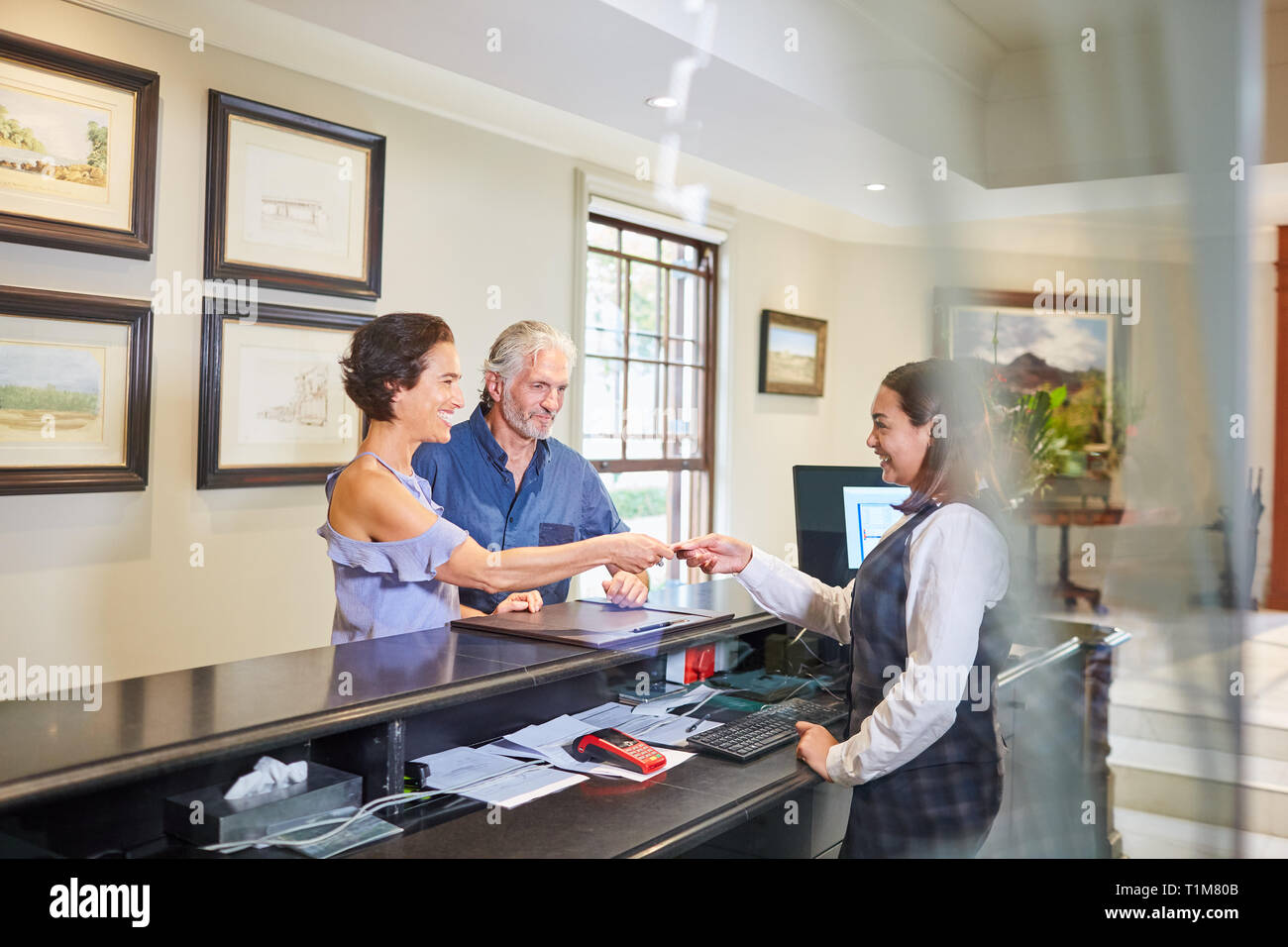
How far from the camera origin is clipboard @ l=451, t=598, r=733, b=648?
1534 mm

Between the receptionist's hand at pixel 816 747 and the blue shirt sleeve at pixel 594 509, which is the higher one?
the blue shirt sleeve at pixel 594 509

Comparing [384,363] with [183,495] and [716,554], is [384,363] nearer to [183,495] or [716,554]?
[716,554]

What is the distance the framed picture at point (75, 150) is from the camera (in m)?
2.27

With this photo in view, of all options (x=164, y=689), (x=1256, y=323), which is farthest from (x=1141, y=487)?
(x=164, y=689)

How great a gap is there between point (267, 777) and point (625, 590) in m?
0.86

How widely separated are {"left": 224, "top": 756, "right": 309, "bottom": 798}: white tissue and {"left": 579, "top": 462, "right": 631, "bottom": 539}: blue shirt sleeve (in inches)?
52.7

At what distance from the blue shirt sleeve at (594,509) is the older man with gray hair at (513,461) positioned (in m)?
0.03

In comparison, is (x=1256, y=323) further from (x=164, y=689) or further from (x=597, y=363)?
(x=597, y=363)

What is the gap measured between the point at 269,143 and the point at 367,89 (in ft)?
1.44

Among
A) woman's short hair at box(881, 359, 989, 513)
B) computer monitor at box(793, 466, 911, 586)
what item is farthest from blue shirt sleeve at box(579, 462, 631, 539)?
woman's short hair at box(881, 359, 989, 513)

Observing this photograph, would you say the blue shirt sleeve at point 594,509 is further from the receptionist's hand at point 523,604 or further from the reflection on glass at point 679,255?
the reflection on glass at point 679,255

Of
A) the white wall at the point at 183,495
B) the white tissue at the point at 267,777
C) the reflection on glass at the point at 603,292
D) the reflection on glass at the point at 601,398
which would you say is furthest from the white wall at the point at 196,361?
the white tissue at the point at 267,777

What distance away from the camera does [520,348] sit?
7.57 feet

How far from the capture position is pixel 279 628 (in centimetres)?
294
